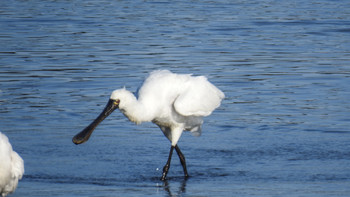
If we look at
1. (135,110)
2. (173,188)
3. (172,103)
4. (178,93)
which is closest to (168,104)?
(172,103)

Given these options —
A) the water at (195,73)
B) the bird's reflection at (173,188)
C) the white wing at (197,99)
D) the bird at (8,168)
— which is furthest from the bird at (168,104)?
the bird at (8,168)

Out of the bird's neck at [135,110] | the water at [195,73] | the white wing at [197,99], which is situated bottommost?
the water at [195,73]

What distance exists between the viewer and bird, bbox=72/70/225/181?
9453 millimetres

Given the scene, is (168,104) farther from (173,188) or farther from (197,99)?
(173,188)

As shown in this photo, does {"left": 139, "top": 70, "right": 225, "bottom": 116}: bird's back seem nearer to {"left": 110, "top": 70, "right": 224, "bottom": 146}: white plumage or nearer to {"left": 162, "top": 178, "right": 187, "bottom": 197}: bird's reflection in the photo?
{"left": 110, "top": 70, "right": 224, "bottom": 146}: white plumage

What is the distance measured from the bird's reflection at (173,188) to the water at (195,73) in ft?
0.07

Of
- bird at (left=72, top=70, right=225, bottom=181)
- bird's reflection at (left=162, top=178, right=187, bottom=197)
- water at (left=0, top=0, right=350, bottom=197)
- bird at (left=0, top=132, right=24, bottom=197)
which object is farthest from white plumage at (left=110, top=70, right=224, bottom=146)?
bird at (left=0, top=132, right=24, bottom=197)

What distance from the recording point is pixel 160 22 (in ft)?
78.3

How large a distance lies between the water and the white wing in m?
0.60

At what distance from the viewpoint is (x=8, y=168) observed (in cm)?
815

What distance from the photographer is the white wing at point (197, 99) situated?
10.2 m

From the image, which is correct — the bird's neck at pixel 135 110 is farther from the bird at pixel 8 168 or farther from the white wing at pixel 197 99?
the bird at pixel 8 168

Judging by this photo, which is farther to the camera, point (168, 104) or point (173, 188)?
point (168, 104)

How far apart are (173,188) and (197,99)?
132cm
